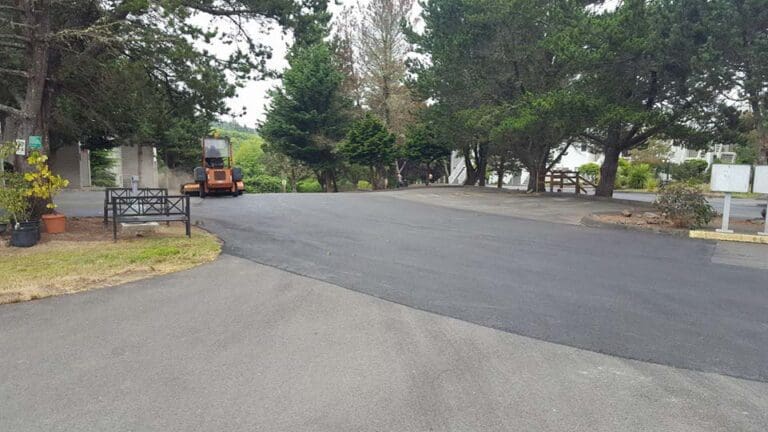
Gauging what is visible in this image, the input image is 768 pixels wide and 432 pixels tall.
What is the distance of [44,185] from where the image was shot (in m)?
9.38

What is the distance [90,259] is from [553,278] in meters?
6.63

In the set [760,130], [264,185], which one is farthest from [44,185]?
[264,185]

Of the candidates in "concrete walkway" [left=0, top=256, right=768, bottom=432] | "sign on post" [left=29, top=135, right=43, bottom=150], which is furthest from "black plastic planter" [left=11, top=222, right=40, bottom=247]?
"concrete walkway" [left=0, top=256, right=768, bottom=432]

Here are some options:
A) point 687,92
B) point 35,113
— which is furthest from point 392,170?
point 35,113

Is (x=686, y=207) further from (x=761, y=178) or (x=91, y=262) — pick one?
(x=91, y=262)

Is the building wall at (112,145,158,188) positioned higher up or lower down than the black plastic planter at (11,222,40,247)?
higher up

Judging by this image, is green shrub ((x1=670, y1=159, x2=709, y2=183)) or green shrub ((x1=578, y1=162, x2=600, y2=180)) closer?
green shrub ((x1=670, y1=159, x2=709, y2=183))

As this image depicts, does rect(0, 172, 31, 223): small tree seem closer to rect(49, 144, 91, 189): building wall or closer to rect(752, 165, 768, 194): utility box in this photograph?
rect(752, 165, 768, 194): utility box

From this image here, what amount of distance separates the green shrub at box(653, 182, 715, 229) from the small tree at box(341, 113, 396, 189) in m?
18.8

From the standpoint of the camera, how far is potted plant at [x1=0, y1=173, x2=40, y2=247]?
8600mm

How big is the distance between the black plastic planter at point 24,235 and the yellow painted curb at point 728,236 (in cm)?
1268

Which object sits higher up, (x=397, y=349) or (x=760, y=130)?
(x=760, y=130)

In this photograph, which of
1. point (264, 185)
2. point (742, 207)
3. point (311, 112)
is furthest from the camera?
point (264, 185)

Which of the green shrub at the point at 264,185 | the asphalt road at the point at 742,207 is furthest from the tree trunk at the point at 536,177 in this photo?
the green shrub at the point at 264,185
